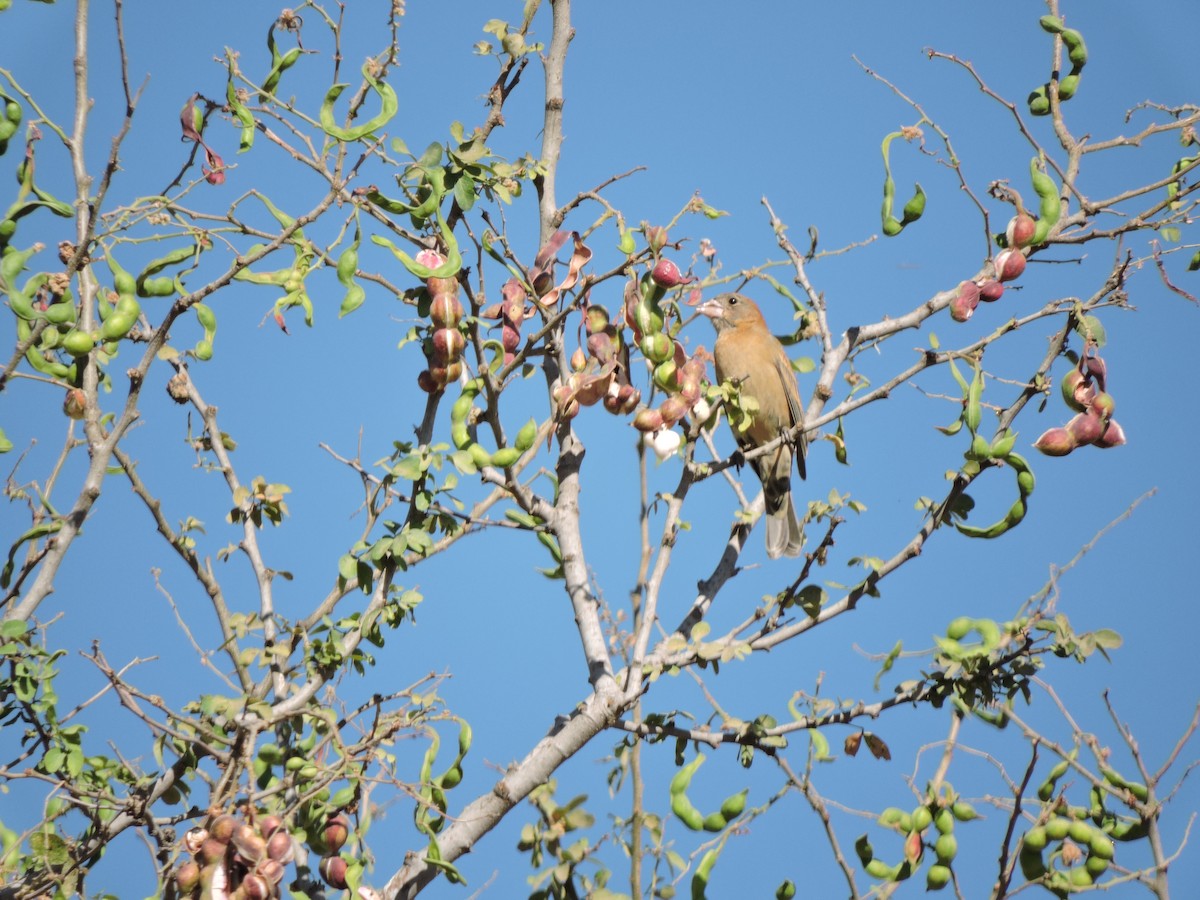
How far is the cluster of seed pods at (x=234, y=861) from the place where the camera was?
221 cm

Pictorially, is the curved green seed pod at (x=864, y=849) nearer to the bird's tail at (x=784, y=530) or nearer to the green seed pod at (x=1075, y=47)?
the green seed pod at (x=1075, y=47)

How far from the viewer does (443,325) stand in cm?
276

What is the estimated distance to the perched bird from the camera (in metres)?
5.98

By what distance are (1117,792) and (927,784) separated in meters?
0.46

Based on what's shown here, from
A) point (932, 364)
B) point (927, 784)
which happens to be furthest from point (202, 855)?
point (932, 364)

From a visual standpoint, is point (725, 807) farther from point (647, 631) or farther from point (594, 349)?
point (594, 349)

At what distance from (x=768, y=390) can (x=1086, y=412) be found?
11.7ft

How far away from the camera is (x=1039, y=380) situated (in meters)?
2.77

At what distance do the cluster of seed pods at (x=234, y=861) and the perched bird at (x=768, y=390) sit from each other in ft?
12.0

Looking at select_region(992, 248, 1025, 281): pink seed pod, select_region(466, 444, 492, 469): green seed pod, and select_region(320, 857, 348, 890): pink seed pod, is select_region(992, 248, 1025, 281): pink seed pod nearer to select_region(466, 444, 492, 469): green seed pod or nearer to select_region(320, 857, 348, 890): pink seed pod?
select_region(466, 444, 492, 469): green seed pod

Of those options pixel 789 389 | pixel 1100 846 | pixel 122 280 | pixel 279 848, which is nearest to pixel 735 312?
pixel 789 389

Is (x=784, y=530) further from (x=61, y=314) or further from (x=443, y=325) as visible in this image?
(x=61, y=314)

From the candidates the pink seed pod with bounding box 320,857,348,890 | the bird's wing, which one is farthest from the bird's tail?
the pink seed pod with bounding box 320,857,348,890

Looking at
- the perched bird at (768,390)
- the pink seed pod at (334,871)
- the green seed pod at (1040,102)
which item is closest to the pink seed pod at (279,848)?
the pink seed pod at (334,871)
